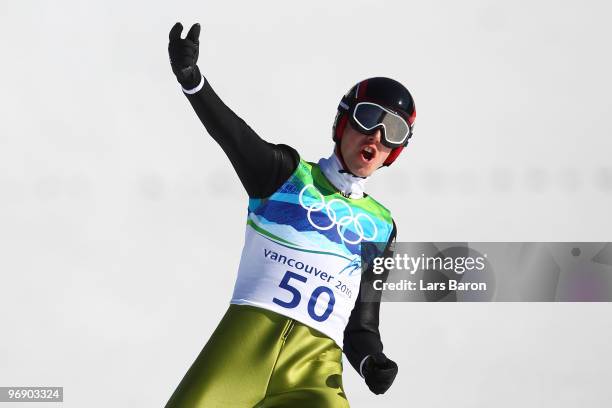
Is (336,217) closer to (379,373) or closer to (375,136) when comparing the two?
(375,136)

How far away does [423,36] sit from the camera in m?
6.63

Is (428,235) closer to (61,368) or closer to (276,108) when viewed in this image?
(276,108)

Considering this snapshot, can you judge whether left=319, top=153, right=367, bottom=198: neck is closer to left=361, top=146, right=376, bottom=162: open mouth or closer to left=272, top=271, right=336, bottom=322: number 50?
left=361, top=146, right=376, bottom=162: open mouth

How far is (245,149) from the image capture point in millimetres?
3209

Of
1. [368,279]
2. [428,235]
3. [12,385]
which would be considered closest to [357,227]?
[368,279]

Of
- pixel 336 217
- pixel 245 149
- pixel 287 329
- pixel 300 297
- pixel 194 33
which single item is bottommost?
pixel 287 329

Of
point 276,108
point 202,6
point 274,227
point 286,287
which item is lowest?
point 286,287

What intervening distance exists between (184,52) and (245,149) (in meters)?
0.43

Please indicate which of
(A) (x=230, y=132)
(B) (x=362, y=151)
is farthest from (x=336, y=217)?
(A) (x=230, y=132)

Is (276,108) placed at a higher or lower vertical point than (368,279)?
higher

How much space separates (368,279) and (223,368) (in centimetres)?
70

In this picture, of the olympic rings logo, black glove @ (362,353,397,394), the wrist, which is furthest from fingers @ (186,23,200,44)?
black glove @ (362,353,397,394)

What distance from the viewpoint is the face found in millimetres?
3480

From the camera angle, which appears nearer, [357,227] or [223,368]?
[223,368]
